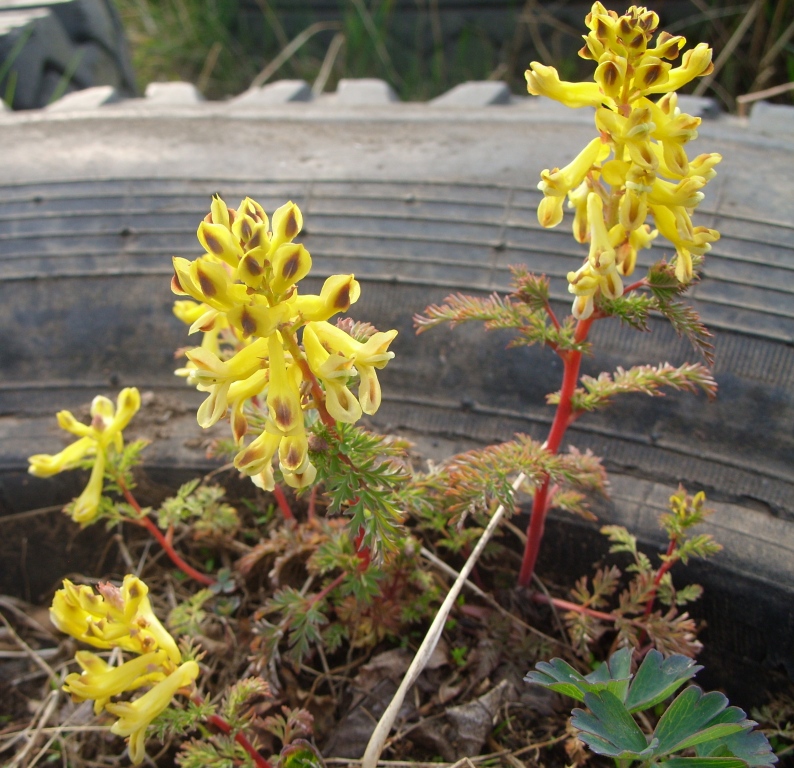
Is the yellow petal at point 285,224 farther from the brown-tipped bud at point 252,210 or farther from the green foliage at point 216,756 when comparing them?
the green foliage at point 216,756

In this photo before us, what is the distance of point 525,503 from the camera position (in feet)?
3.98

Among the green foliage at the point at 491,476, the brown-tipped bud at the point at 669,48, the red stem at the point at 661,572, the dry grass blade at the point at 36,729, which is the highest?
the brown-tipped bud at the point at 669,48

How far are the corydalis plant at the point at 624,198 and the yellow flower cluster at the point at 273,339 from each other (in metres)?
0.23

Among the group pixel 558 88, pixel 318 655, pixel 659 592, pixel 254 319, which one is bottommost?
pixel 318 655

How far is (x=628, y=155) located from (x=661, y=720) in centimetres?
66

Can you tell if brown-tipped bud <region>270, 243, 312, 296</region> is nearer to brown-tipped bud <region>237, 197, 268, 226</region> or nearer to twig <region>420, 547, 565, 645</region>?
brown-tipped bud <region>237, 197, 268, 226</region>

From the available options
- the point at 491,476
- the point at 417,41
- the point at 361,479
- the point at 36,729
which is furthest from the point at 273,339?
the point at 417,41

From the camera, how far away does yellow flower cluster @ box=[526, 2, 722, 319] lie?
0.84m

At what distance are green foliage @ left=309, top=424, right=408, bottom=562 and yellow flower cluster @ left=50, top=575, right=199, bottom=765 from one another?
0.25 metres

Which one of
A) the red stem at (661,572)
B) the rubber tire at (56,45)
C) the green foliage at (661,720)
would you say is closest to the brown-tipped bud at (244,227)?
the green foliage at (661,720)

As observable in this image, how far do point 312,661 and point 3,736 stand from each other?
0.52 metres

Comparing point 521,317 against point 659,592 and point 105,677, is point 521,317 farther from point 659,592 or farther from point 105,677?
point 105,677

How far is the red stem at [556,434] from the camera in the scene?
38.7 inches

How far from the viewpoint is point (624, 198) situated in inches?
34.5
